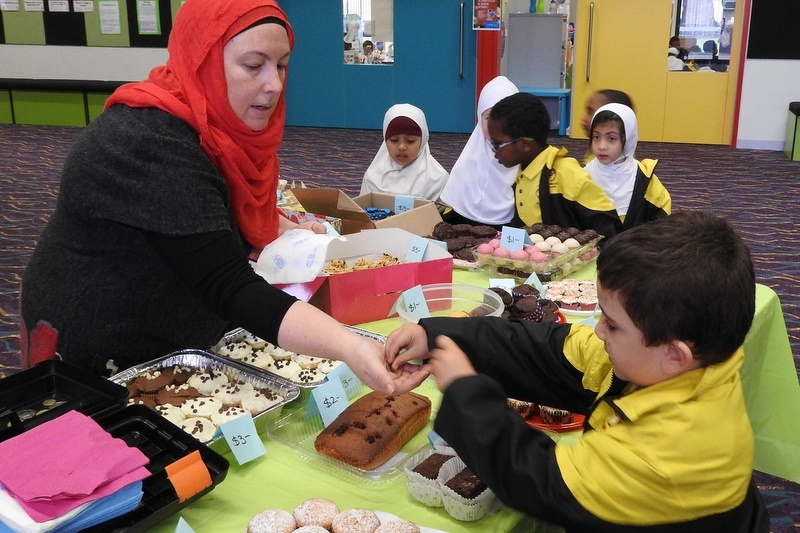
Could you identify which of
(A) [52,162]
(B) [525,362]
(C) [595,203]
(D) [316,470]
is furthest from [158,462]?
(A) [52,162]

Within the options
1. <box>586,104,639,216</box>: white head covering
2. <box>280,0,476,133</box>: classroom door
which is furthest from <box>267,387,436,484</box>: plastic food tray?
<box>280,0,476,133</box>: classroom door

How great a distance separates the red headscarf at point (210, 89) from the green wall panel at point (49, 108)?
31.2 ft

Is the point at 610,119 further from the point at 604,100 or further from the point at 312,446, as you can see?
the point at 312,446

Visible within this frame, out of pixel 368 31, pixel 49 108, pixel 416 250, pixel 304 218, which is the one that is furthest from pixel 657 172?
pixel 49 108

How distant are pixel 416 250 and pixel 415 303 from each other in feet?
1.11

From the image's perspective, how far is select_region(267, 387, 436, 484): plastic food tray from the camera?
1.29 metres

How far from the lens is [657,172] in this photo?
7.30 meters

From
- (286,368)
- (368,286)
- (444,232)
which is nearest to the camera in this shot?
(286,368)

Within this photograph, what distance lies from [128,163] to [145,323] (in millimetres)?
369

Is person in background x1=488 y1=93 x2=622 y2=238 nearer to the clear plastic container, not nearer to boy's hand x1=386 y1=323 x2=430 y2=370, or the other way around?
the clear plastic container

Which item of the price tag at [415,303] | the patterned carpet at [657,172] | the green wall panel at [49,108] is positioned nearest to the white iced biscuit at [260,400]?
the price tag at [415,303]

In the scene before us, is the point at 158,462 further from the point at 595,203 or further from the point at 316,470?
the point at 595,203

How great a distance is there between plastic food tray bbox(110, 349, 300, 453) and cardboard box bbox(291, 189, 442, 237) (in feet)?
4.05

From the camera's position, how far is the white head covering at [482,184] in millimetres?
3207
